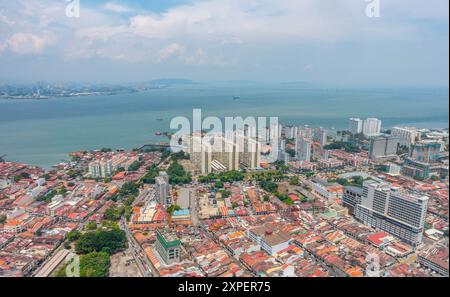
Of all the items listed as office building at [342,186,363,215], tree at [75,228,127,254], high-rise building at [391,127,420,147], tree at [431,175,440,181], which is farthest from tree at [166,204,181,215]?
high-rise building at [391,127,420,147]

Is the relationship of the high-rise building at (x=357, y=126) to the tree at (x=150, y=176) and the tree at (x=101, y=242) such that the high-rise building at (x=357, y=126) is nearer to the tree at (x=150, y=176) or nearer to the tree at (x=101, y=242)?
the tree at (x=150, y=176)

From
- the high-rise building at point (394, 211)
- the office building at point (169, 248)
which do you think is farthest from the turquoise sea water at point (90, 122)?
the office building at point (169, 248)

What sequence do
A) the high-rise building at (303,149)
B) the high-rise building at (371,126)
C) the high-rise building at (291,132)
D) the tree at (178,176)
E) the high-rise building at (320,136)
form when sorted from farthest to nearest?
1. the high-rise building at (371,126)
2. the high-rise building at (291,132)
3. the high-rise building at (320,136)
4. the high-rise building at (303,149)
5. the tree at (178,176)

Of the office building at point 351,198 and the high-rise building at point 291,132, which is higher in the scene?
the high-rise building at point 291,132

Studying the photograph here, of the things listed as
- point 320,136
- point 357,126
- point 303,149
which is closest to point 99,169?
point 303,149

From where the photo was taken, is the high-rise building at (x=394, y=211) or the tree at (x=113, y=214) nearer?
the high-rise building at (x=394, y=211)

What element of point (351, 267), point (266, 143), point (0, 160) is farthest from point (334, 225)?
point (0, 160)
